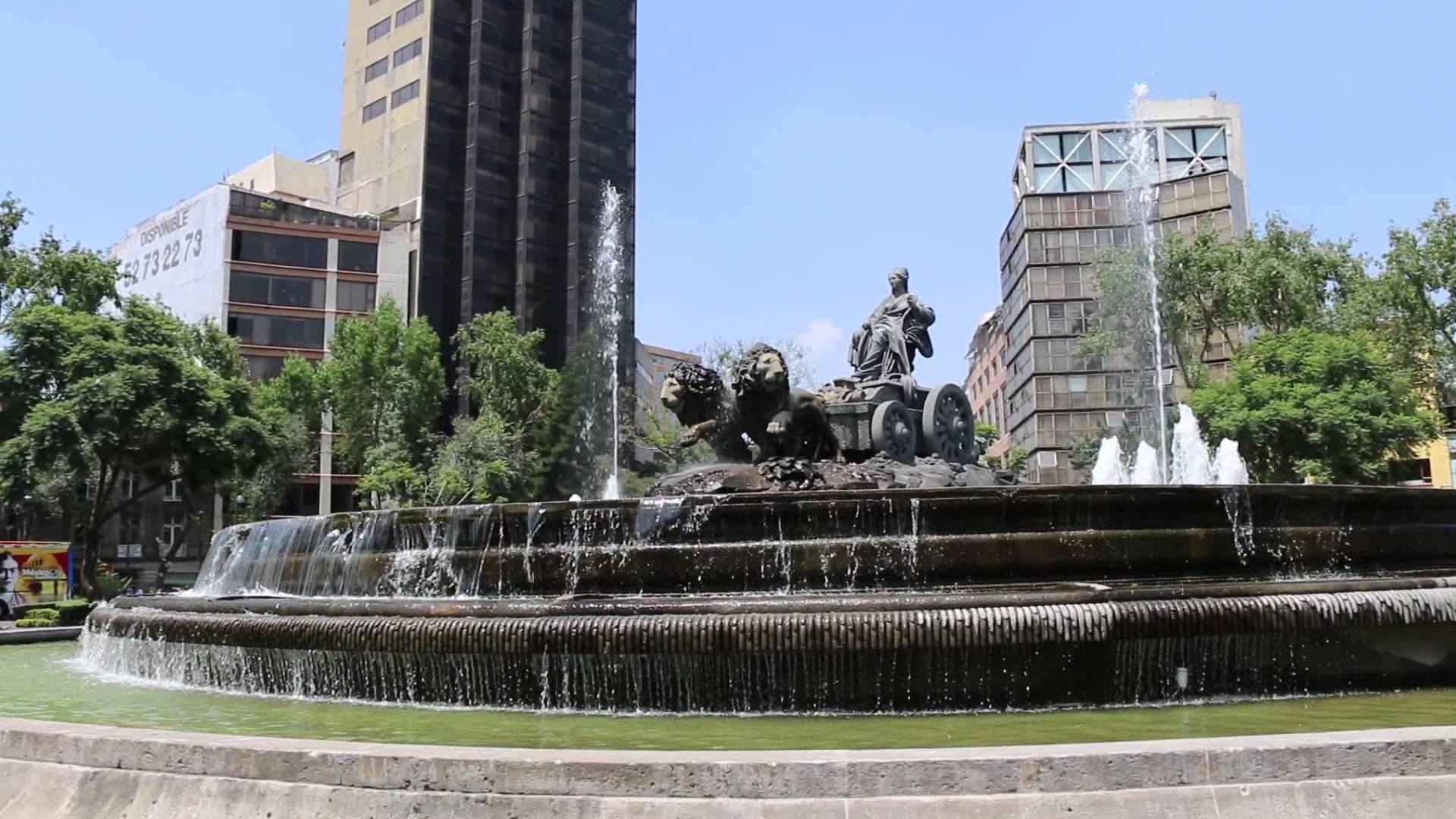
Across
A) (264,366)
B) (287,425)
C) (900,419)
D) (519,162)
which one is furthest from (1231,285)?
(264,366)

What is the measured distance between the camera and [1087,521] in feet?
29.8

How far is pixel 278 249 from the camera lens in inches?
2349

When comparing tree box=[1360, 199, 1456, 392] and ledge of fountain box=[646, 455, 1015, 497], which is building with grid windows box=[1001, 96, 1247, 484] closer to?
tree box=[1360, 199, 1456, 392]

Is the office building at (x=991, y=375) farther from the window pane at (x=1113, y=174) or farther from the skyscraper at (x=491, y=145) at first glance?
the skyscraper at (x=491, y=145)

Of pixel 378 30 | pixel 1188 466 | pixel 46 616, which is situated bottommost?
pixel 46 616

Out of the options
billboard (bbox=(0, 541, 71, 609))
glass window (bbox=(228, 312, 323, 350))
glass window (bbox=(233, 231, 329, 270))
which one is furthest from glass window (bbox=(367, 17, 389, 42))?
billboard (bbox=(0, 541, 71, 609))

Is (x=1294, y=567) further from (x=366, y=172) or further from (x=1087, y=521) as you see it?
(x=366, y=172)

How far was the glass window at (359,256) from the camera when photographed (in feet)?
199

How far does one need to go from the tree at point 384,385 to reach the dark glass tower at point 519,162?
14.5 m

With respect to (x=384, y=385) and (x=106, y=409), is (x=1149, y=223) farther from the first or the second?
(x=106, y=409)

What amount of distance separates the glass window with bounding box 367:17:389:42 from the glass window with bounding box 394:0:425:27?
1.05 meters

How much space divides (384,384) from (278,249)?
700 inches

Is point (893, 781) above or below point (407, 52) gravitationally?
below

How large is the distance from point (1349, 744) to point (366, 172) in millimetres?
69695
